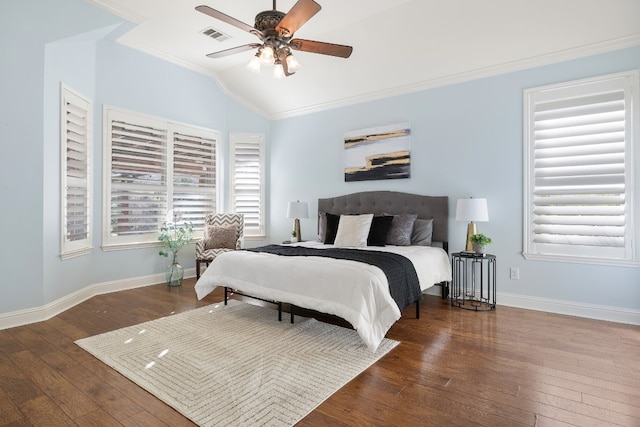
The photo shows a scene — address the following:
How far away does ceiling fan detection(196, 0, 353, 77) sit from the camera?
101 inches

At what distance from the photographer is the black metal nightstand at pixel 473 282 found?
154 inches

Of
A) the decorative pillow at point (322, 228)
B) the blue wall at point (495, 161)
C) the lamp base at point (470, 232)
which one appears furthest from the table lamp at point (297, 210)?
the lamp base at point (470, 232)

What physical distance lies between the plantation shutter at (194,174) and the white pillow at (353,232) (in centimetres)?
249

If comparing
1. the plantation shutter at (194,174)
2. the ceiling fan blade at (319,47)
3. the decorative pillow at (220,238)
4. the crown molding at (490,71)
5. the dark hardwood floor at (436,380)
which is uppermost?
the crown molding at (490,71)

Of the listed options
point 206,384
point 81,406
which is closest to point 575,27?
point 206,384

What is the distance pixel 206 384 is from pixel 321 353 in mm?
866

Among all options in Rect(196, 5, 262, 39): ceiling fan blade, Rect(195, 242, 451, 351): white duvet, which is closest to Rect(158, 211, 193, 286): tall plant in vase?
Rect(195, 242, 451, 351): white duvet

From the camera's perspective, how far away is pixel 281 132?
6133 millimetres

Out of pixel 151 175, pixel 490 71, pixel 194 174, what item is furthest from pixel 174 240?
pixel 490 71

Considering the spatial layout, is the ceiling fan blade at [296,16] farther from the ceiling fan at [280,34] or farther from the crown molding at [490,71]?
the crown molding at [490,71]

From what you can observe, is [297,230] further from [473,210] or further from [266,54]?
[266,54]

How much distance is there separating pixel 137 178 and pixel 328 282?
3504 millimetres

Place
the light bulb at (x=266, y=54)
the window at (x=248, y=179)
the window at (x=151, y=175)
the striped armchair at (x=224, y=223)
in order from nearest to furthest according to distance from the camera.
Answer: the light bulb at (x=266, y=54) < the window at (x=151, y=175) < the striped armchair at (x=224, y=223) < the window at (x=248, y=179)

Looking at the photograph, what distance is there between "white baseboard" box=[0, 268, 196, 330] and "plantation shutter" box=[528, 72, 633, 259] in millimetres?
5032
